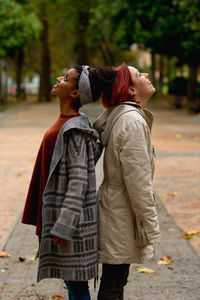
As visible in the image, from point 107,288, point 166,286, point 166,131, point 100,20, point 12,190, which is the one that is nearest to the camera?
point 107,288

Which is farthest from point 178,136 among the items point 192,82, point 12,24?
point 192,82

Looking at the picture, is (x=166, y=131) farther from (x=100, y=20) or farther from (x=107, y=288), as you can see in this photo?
(x=107, y=288)

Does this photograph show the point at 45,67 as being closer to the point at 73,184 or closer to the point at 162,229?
the point at 162,229

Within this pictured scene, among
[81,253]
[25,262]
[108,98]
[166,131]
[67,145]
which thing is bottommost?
[166,131]

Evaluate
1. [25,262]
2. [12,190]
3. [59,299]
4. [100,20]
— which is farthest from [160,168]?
[100,20]

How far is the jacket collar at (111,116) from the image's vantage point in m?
3.16

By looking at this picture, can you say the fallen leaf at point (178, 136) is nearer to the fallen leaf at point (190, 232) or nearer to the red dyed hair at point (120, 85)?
the fallen leaf at point (190, 232)

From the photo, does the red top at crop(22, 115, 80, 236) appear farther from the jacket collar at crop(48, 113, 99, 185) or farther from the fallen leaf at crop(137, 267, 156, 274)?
the fallen leaf at crop(137, 267, 156, 274)

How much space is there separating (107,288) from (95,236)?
0.33 m

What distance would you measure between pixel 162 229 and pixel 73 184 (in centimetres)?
357

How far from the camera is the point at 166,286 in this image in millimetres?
4574

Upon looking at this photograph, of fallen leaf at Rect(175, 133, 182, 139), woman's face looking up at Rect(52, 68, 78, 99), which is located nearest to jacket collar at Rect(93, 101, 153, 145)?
woman's face looking up at Rect(52, 68, 78, 99)

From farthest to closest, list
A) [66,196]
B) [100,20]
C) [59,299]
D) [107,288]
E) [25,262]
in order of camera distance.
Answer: [100,20]
[25,262]
[59,299]
[107,288]
[66,196]

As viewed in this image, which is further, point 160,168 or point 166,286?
point 160,168
